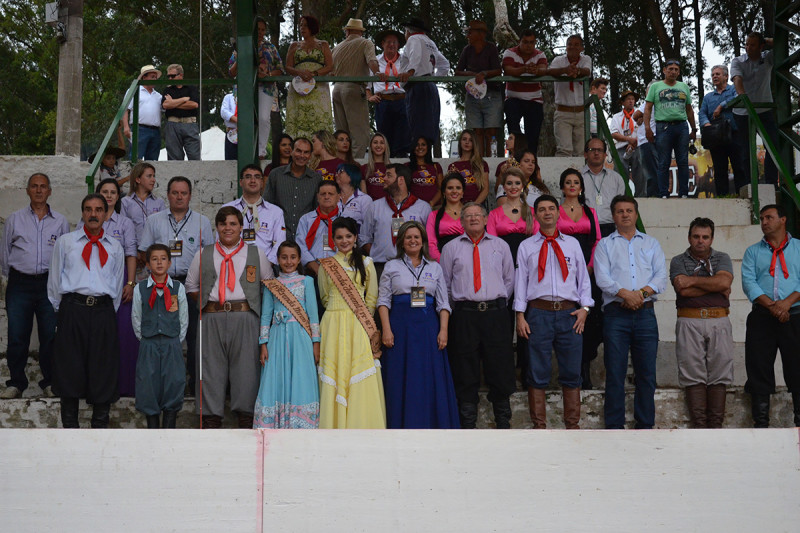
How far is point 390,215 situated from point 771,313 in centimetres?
290

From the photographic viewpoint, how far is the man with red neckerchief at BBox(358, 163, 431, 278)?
8.11m

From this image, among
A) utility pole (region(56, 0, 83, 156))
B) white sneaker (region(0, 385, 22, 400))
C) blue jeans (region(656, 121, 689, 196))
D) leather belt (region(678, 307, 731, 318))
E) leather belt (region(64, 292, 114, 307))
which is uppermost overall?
utility pole (region(56, 0, 83, 156))

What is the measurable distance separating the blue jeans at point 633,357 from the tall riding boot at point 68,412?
11.8 feet

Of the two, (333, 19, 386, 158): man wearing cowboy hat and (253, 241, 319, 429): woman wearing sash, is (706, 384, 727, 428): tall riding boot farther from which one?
(333, 19, 386, 158): man wearing cowboy hat

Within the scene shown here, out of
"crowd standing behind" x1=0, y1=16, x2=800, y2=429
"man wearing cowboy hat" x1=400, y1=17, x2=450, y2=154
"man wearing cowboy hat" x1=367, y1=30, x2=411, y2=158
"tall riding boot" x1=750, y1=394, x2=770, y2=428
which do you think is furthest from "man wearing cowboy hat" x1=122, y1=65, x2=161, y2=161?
"tall riding boot" x1=750, y1=394, x2=770, y2=428

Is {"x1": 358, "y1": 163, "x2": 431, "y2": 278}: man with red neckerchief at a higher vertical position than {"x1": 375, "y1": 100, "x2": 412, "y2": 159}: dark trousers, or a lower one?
lower

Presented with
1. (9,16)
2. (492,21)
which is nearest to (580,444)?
(492,21)

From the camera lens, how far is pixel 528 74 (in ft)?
33.2

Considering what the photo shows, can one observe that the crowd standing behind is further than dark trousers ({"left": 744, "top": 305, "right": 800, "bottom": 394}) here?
No

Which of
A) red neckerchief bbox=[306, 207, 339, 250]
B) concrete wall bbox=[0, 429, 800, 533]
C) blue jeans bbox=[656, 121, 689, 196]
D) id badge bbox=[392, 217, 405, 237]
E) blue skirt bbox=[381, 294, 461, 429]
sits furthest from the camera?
blue jeans bbox=[656, 121, 689, 196]

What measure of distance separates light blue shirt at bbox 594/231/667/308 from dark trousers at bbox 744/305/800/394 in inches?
31.0

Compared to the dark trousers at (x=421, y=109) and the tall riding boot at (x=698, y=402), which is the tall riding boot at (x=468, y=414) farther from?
the dark trousers at (x=421, y=109)

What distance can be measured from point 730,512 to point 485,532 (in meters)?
1.20

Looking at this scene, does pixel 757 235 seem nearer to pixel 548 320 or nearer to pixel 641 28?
pixel 548 320
